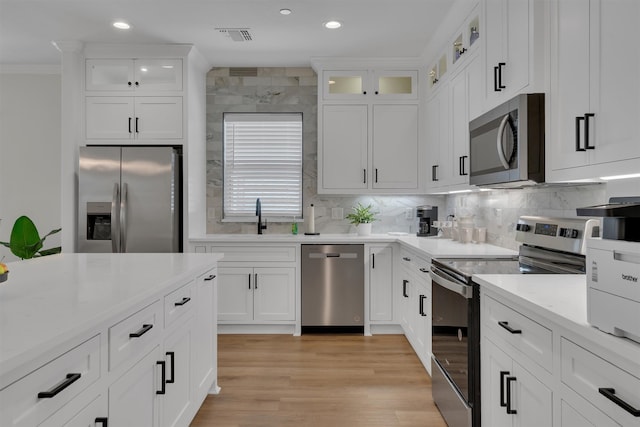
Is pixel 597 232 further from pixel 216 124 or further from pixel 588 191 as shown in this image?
pixel 216 124

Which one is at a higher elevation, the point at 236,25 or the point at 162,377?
the point at 236,25

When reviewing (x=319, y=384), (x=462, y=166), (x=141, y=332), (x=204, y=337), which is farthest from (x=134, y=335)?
(x=462, y=166)

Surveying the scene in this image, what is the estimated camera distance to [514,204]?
2961mm

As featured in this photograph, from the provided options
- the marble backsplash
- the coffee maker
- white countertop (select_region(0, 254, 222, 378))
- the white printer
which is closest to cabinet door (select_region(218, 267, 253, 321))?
the marble backsplash

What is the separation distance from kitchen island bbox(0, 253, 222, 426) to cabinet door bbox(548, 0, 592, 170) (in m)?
1.76

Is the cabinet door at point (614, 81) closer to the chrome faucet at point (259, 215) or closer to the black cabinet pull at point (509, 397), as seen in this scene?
the black cabinet pull at point (509, 397)

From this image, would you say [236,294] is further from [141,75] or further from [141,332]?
[141,332]

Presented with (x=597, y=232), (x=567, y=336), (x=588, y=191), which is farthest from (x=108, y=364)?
(x=588, y=191)

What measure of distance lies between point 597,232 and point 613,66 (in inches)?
24.8

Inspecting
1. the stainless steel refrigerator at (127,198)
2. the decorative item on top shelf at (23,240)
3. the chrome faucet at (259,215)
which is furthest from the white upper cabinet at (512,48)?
the decorative item on top shelf at (23,240)

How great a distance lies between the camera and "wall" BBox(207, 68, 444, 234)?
465 centimetres

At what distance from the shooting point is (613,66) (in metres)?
1.48

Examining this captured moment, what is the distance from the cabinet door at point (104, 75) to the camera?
402cm

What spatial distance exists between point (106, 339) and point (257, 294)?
2742 mm
